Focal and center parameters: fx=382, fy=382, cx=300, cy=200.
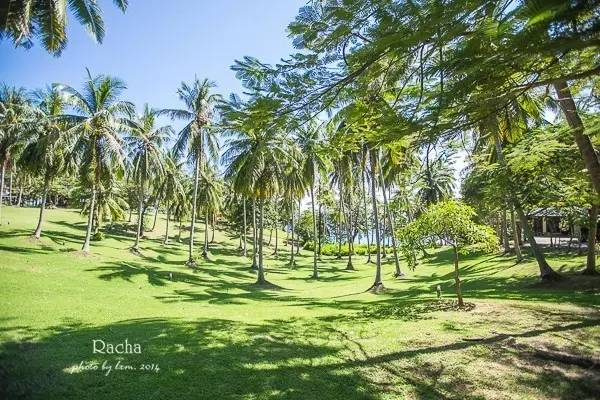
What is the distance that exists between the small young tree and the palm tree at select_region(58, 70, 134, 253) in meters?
18.9

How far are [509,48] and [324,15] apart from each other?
260cm

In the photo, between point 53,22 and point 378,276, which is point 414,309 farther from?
point 53,22

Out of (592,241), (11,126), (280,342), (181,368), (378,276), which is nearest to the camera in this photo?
(181,368)

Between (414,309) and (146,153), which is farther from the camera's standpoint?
(146,153)

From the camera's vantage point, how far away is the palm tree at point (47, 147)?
26562 mm

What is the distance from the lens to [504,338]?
392 inches

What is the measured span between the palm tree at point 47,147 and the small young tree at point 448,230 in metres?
22.9

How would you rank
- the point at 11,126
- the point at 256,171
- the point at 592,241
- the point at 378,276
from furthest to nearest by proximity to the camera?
the point at 11,126 → the point at 256,171 → the point at 378,276 → the point at 592,241

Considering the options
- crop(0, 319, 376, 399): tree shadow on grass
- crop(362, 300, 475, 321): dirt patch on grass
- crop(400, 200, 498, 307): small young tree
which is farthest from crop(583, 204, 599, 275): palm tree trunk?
crop(0, 319, 376, 399): tree shadow on grass

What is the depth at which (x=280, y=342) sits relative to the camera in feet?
32.8

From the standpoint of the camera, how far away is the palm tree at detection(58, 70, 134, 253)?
960 inches

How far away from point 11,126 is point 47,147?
20.0 ft

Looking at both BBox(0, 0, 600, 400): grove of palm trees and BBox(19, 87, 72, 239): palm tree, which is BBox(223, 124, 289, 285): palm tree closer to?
BBox(0, 0, 600, 400): grove of palm trees

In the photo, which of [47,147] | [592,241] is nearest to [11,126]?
[47,147]
